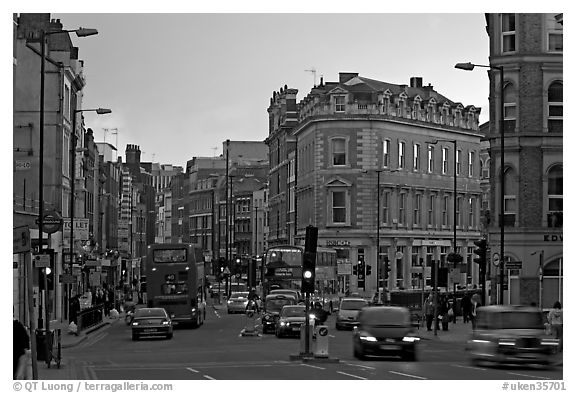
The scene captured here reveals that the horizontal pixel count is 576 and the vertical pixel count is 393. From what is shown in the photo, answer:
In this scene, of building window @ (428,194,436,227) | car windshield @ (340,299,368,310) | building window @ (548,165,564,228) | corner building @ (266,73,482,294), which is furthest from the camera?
building window @ (428,194,436,227)

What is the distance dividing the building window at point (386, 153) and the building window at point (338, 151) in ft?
10.7

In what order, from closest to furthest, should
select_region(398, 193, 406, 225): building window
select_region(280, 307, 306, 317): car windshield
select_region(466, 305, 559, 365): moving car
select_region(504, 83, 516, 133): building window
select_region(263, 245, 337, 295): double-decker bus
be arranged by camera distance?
1. select_region(466, 305, 559, 365): moving car
2. select_region(280, 307, 306, 317): car windshield
3. select_region(504, 83, 516, 133): building window
4. select_region(263, 245, 337, 295): double-decker bus
5. select_region(398, 193, 406, 225): building window

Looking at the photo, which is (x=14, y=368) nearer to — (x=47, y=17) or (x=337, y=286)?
(x=47, y=17)

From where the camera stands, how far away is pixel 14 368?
23750 mm

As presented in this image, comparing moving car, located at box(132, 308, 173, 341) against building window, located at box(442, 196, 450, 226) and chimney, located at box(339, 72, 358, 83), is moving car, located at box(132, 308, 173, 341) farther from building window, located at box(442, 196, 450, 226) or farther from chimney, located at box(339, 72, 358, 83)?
chimney, located at box(339, 72, 358, 83)

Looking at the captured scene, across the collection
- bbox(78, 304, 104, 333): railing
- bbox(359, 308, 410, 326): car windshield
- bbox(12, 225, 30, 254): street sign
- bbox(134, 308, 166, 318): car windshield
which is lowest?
bbox(78, 304, 104, 333): railing

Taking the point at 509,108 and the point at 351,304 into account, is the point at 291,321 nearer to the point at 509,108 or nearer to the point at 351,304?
the point at 351,304

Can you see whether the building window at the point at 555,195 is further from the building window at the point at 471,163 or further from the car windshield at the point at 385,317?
the building window at the point at 471,163

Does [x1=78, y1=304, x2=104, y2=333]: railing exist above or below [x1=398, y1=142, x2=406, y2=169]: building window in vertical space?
below

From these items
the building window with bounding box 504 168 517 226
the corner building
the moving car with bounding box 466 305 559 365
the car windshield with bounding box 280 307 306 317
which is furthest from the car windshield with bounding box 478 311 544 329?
the corner building

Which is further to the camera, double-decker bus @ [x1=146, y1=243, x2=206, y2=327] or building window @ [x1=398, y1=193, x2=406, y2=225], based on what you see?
building window @ [x1=398, y1=193, x2=406, y2=225]

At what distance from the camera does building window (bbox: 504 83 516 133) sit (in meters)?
57.8

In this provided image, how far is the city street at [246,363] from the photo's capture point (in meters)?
31.0

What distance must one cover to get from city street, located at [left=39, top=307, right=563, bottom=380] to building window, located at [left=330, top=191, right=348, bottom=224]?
175 ft
